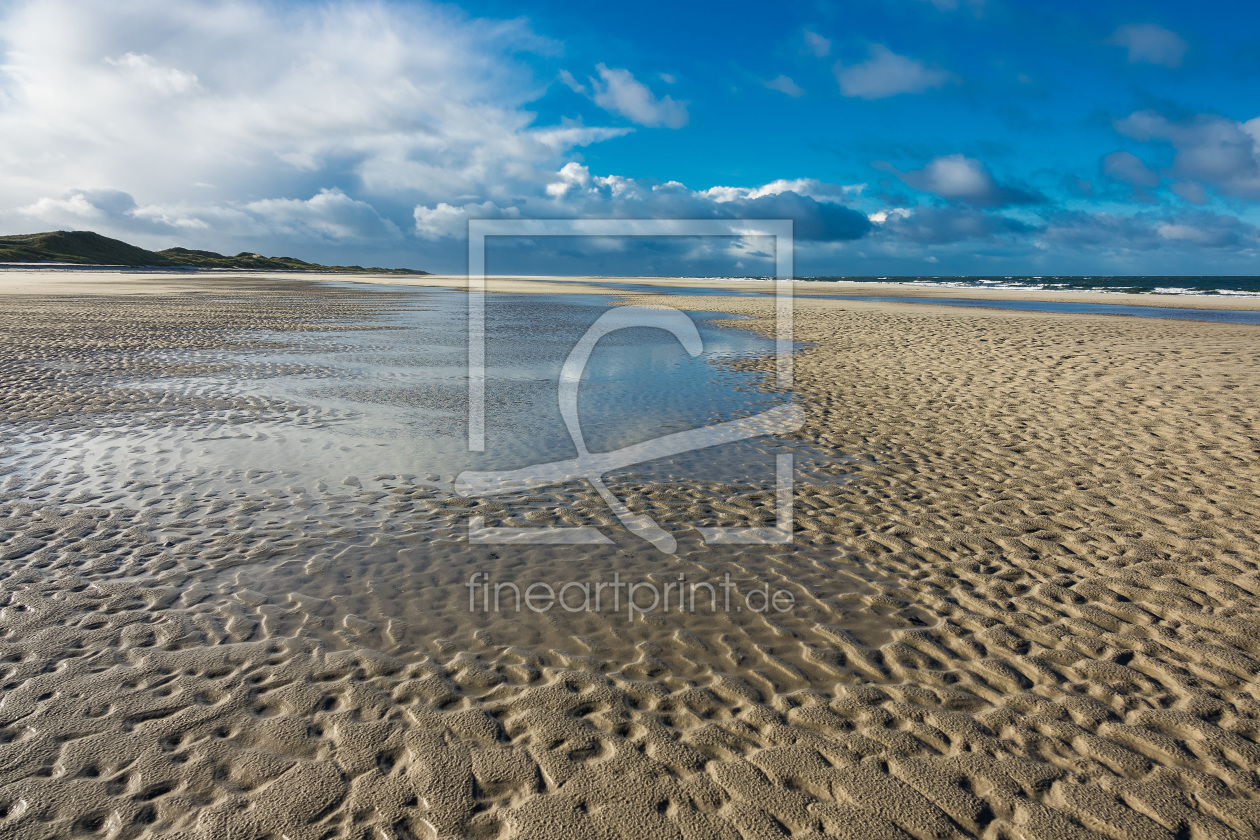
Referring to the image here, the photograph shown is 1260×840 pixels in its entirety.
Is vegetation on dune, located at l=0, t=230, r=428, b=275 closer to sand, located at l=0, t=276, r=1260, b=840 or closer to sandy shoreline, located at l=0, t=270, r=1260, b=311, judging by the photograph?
sandy shoreline, located at l=0, t=270, r=1260, b=311

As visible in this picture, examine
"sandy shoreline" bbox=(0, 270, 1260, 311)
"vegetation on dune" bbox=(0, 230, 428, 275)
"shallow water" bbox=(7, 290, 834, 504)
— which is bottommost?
"shallow water" bbox=(7, 290, 834, 504)

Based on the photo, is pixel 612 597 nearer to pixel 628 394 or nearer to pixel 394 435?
pixel 394 435

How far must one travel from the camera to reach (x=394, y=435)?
12.0m

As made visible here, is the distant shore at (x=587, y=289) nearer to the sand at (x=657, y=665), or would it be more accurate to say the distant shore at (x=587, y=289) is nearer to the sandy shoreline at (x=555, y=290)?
the sandy shoreline at (x=555, y=290)

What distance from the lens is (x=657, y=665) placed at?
5.39 m

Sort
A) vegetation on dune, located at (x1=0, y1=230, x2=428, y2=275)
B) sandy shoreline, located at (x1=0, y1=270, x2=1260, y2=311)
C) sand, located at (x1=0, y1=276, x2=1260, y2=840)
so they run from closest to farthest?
sand, located at (x1=0, y1=276, x2=1260, y2=840) < sandy shoreline, located at (x1=0, y1=270, x2=1260, y2=311) < vegetation on dune, located at (x1=0, y1=230, x2=428, y2=275)

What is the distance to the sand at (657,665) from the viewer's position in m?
3.93

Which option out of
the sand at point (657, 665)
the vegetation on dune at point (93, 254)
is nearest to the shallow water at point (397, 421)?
the sand at point (657, 665)

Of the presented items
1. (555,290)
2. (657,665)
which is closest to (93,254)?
(555,290)

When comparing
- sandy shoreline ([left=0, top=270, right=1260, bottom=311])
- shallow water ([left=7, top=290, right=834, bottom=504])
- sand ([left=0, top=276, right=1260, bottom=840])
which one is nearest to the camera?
sand ([left=0, top=276, right=1260, bottom=840])

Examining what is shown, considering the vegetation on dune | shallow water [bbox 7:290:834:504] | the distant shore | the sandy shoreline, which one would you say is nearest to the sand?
shallow water [bbox 7:290:834:504]

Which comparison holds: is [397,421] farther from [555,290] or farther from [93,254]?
[93,254]

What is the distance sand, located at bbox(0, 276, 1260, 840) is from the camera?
3928mm

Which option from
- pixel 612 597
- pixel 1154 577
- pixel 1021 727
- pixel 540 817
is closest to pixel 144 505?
pixel 612 597
